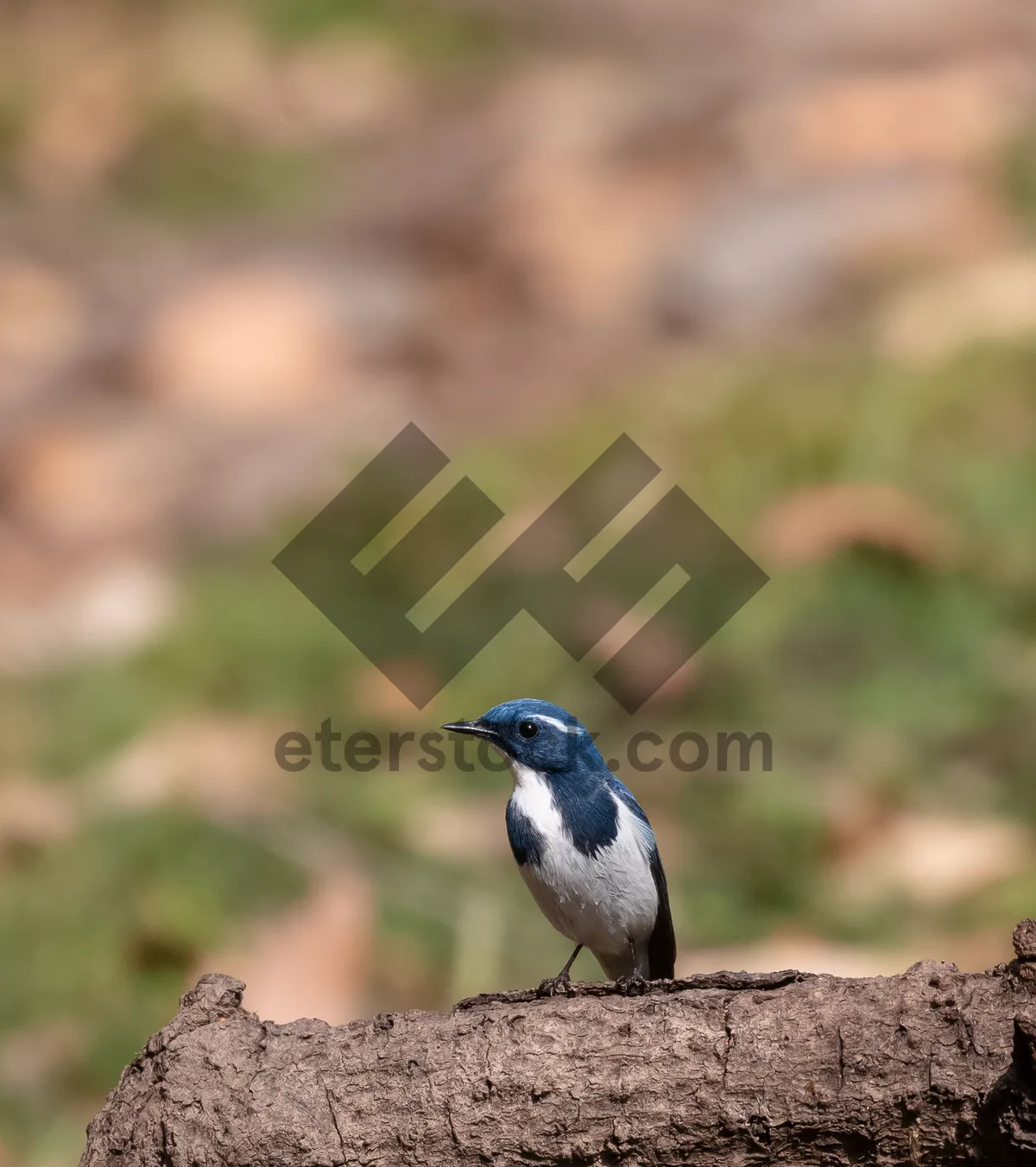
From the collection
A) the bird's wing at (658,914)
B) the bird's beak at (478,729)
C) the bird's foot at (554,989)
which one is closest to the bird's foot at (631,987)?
the bird's foot at (554,989)

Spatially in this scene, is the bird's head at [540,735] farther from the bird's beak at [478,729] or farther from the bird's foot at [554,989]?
the bird's foot at [554,989]

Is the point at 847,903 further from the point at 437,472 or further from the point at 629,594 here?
the point at 437,472

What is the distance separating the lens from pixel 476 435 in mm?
10500

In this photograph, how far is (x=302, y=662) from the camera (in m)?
8.41

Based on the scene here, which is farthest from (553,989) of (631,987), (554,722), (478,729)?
(478,729)

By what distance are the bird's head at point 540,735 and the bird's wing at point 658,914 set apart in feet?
0.63

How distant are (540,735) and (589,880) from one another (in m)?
0.47

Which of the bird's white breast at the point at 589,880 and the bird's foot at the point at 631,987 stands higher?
the bird's white breast at the point at 589,880

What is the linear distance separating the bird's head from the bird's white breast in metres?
0.05

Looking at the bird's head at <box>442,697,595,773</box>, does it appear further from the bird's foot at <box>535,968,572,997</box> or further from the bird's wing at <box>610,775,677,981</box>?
the bird's foot at <box>535,968,572,997</box>

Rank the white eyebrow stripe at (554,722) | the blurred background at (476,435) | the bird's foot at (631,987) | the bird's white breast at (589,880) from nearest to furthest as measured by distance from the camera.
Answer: the bird's foot at (631,987)
the bird's white breast at (589,880)
the white eyebrow stripe at (554,722)
the blurred background at (476,435)

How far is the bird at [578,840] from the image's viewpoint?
4.54 metres

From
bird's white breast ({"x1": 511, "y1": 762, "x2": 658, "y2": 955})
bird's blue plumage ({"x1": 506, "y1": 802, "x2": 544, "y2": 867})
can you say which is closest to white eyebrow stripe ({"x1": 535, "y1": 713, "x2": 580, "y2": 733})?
bird's white breast ({"x1": 511, "y1": 762, "x2": 658, "y2": 955})

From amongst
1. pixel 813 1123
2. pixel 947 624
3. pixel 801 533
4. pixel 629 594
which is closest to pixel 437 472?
pixel 629 594
